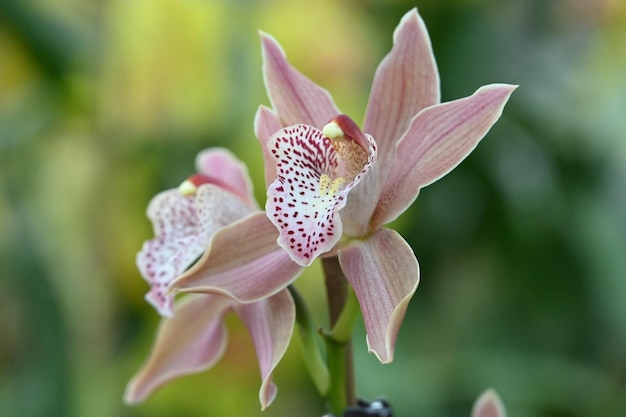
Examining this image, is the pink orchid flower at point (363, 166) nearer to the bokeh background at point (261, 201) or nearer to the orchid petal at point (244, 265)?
the orchid petal at point (244, 265)

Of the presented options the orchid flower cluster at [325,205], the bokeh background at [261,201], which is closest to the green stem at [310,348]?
the orchid flower cluster at [325,205]

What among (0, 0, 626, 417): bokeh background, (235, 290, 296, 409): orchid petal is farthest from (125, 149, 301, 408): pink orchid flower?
(0, 0, 626, 417): bokeh background

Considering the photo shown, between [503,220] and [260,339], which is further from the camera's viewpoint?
[503,220]

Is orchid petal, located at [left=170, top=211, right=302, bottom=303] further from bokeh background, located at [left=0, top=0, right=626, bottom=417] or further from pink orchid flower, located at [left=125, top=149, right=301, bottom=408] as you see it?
bokeh background, located at [left=0, top=0, right=626, bottom=417]

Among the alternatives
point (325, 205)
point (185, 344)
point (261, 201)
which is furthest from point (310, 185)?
point (261, 201)

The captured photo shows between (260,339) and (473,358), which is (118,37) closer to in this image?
(473,358)

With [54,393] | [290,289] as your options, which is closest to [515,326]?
[54,393]

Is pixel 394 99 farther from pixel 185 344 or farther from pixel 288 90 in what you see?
pixel 185 344
